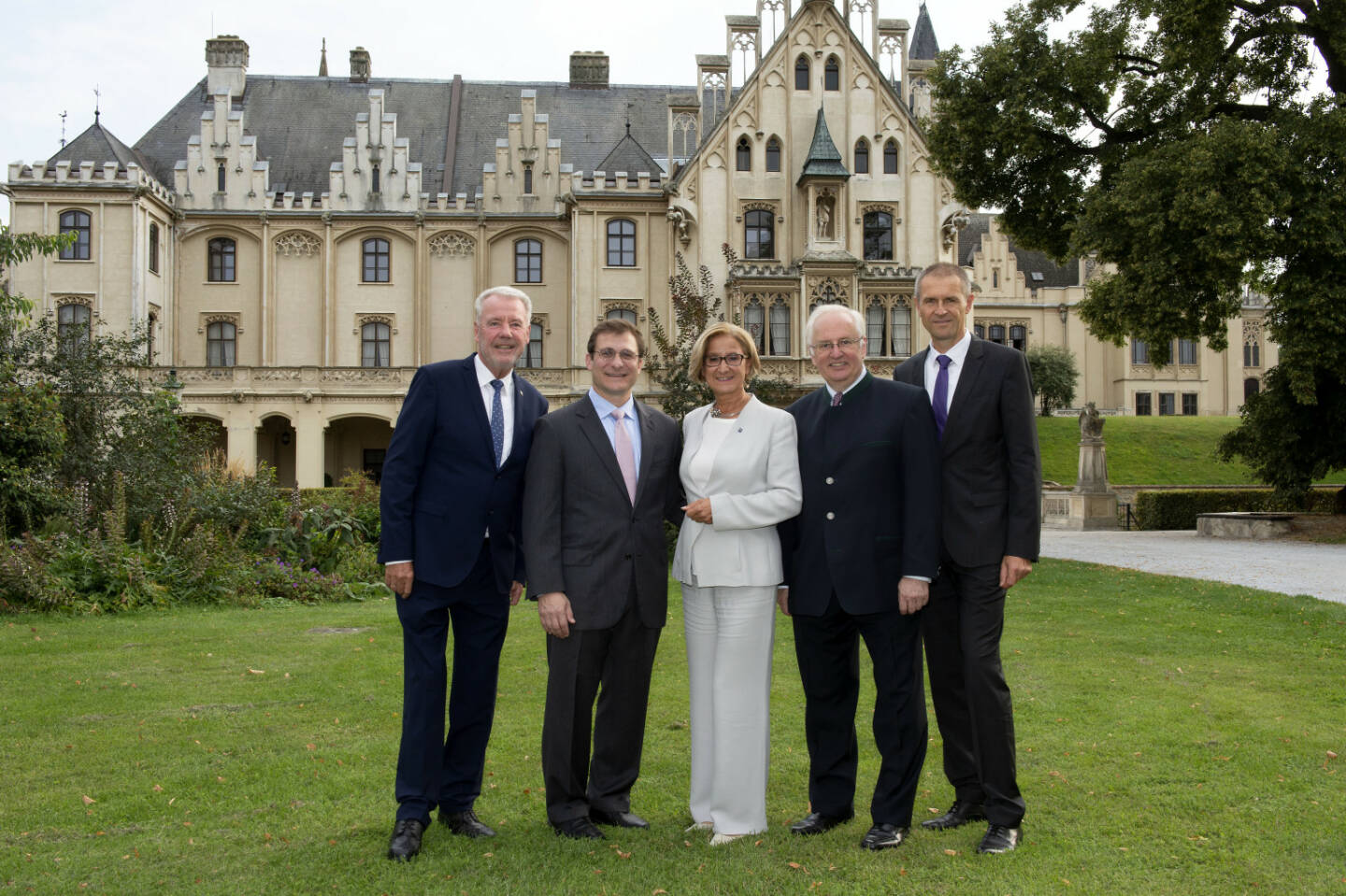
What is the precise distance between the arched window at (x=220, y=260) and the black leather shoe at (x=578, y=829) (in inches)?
1512

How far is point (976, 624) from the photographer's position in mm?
4934

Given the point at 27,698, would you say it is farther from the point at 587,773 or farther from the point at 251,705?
the point at 587,773

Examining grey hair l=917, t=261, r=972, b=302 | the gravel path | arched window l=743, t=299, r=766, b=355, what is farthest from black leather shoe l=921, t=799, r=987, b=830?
arched window l=743, t=299, r=766, b=355

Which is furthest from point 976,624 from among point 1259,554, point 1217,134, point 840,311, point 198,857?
point 1217,134

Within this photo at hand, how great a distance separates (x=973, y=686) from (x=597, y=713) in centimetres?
180

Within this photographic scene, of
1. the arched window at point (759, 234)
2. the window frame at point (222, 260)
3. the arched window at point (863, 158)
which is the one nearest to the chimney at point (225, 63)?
the window frame at point (222, 260)

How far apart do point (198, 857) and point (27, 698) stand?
3.83m

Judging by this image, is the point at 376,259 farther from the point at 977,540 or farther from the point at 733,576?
the point at 977,540

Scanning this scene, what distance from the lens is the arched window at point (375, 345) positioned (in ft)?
130

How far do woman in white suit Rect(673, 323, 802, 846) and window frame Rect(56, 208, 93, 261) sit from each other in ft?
123

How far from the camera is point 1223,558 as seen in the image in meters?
18.7

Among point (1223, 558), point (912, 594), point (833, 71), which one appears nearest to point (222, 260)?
point (833, 71)

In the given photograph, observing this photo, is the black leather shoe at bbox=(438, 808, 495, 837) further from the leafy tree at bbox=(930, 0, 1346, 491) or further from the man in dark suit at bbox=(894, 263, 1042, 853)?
the leafy tree at bbox=(930, 0, 1346, 491)

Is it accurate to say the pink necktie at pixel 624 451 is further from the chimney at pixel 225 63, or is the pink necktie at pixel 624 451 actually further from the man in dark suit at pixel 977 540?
the chimney at pixel 225 63
